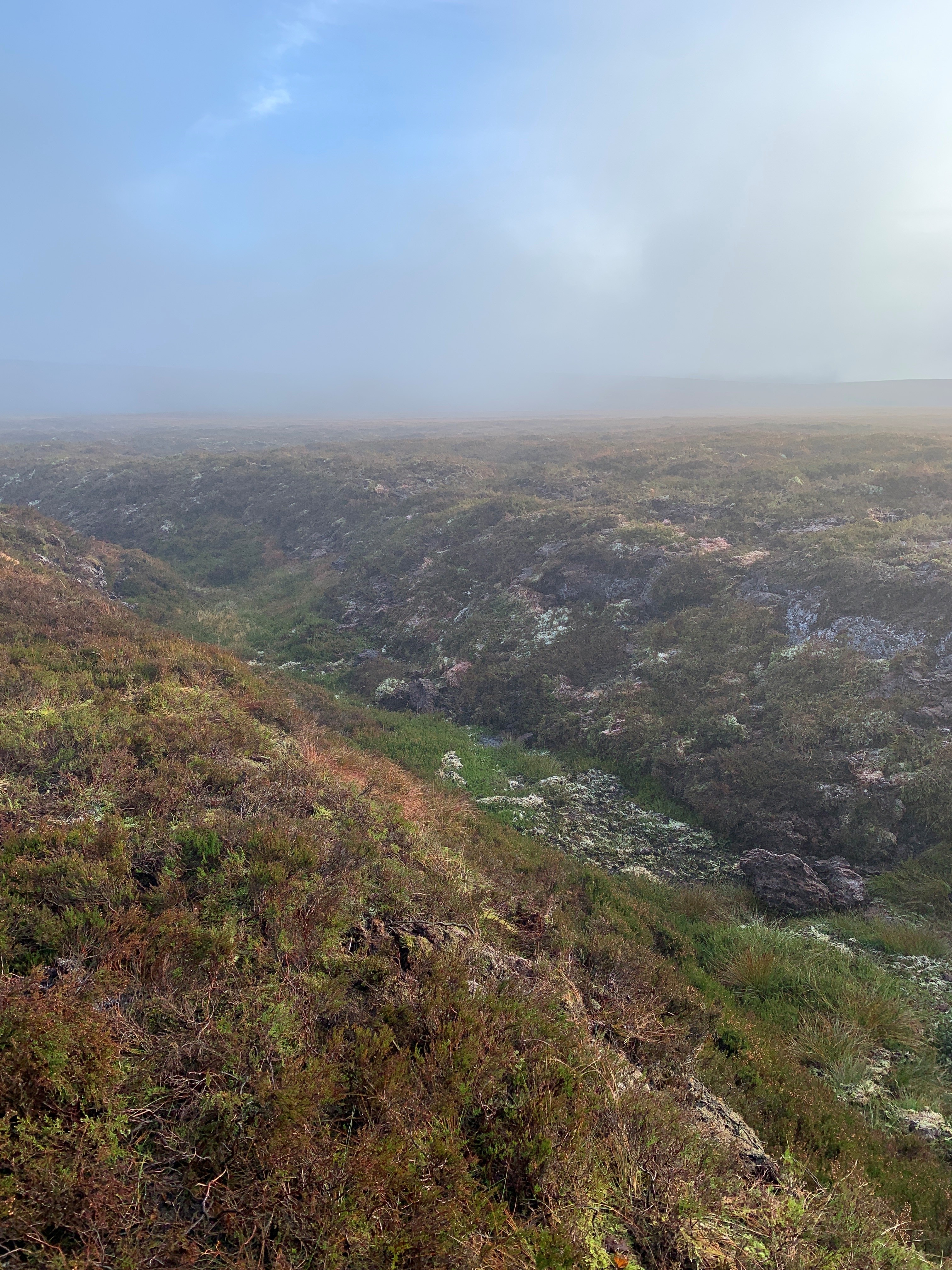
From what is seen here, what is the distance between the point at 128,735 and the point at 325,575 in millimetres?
21455

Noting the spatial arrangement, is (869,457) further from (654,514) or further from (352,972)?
(352,972)

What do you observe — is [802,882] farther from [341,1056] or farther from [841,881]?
[341,1056]

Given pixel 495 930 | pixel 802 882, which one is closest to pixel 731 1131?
pixel 495 930

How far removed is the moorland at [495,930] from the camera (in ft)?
10.7

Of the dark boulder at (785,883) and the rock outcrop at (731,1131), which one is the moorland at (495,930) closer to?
the rock outcrop at (731,1131)

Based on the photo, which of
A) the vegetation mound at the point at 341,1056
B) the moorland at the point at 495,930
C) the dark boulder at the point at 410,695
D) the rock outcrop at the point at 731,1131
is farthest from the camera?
the dark boulder at the point at 410,695

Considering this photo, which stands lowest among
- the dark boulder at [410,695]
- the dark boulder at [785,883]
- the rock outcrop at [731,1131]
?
the dark boulder at [785,883]

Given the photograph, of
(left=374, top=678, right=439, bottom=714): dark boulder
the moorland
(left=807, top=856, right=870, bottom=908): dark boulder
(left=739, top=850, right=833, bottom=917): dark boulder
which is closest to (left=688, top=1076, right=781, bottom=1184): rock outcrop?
the moorland

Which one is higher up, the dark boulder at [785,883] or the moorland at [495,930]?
the moorland at [495,930]

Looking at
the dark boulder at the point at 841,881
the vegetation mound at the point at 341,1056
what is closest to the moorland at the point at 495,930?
the vegetation mound at the point at 341,1056

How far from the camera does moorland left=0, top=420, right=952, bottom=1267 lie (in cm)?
325

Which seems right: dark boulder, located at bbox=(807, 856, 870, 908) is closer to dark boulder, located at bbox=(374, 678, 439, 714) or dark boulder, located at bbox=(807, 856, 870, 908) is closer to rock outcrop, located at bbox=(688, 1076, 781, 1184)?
rock outcrop, located at bbox=(688, 1076, 781, 1184)

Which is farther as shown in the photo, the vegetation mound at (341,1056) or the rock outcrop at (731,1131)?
the rock outcrop at (731,1131)

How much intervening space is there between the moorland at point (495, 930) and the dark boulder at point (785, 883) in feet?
0.81
